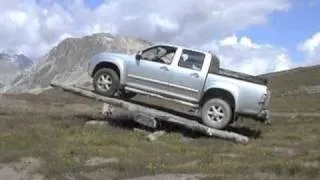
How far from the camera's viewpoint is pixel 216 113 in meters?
Answer: 23.5

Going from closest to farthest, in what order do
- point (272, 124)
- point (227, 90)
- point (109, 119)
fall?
point (227, 90) < point (109, 119) < point (272, 124)

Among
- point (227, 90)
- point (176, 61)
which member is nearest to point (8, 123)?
point (176, 61)

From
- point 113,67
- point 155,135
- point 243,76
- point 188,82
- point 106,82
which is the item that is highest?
point 243,76

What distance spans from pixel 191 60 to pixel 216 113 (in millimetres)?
2013

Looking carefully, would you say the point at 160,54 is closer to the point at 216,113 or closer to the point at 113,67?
the point at 113,67

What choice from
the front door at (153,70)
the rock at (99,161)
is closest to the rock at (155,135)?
the front door at (153,70)

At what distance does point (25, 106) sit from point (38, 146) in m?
12.8

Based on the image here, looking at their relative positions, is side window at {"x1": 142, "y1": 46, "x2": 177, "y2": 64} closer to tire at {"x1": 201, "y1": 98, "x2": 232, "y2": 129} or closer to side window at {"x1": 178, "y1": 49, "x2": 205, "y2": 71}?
side window at {"x1": 178, "y1": 49, "x2": 205, "y2": 71}

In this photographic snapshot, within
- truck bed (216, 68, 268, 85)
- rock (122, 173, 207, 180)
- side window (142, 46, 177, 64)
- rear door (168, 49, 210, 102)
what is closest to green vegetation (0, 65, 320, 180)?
rock (122, 173, 207, 180)

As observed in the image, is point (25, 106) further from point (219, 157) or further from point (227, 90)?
point (219, 157)

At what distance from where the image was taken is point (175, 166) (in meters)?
18.4

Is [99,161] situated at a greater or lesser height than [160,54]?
lesser

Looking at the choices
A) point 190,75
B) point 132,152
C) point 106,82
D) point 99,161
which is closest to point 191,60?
point 190,75

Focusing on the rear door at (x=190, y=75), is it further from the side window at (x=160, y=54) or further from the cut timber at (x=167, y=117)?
the cut timber at (x=167, y=117)
